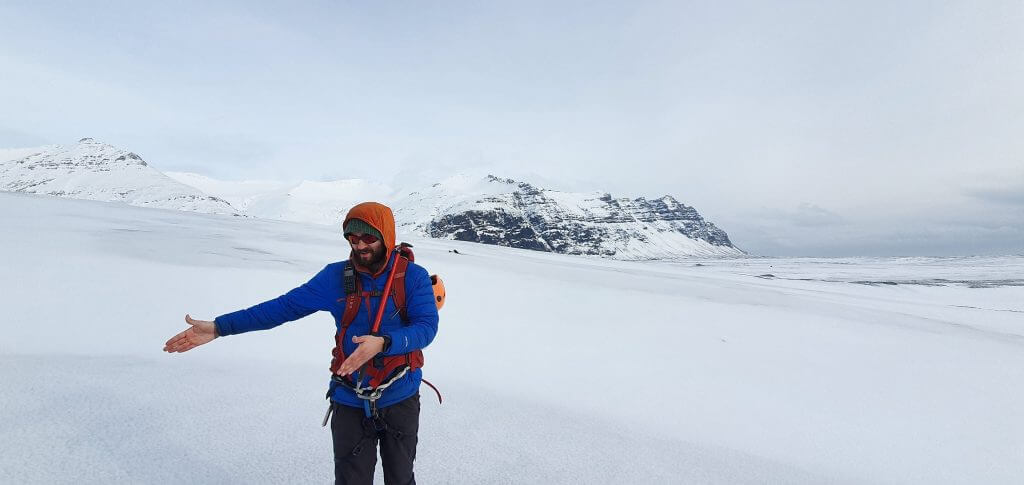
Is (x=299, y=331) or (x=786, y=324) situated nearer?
(x=299, y=331)

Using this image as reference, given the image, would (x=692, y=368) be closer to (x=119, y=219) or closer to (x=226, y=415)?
(x=226, y=415)

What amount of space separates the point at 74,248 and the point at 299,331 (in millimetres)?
5804

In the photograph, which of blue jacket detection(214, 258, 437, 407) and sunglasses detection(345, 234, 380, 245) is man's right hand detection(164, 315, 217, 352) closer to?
A: blue jacket detection(214, 258, 437, 407)

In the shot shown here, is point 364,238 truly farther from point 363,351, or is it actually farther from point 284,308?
point 284,308

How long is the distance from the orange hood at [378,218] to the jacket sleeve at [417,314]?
0.22 metres

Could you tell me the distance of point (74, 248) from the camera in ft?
30.2

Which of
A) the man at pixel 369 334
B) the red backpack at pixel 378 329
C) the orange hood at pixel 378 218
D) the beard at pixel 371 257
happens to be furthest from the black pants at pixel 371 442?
the orange hood at pixel 378 218

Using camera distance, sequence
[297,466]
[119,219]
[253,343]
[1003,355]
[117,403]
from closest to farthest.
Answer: [297,466] → [117,403] → [253,343] → [1003,355] → [119,219]

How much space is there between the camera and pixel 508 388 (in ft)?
21.0

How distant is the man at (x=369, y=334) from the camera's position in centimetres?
284

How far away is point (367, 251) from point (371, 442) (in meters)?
1.21

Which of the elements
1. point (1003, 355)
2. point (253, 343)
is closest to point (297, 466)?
point (253, 343)

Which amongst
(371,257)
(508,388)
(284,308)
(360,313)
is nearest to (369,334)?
(360,313)

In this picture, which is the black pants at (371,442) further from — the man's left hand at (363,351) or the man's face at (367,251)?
the man's face at (367,251)
